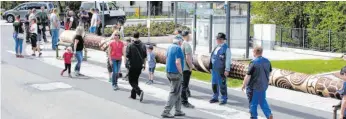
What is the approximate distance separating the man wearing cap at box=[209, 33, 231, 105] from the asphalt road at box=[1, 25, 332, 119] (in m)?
0.41

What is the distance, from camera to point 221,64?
419 inches

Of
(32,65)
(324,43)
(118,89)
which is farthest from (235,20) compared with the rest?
(118,89)

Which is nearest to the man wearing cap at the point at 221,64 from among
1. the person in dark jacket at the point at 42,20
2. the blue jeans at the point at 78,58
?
the blue jeans at the point at 78,58

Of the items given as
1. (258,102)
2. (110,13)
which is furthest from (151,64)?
(110,13)

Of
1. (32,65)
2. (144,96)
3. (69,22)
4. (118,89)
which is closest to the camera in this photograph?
(144,96)

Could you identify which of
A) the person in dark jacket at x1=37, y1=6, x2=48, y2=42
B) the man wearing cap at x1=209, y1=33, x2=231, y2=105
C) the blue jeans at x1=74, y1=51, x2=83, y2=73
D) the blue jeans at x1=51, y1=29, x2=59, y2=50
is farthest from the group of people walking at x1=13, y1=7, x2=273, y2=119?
the person in dark jacket at x1=37, y1=6, x2=48, y2=42

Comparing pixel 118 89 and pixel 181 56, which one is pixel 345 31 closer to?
pixel 118 89

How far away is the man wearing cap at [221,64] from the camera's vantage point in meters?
10.5

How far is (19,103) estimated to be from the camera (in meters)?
11.0

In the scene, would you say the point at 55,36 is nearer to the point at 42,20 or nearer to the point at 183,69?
the point at 42,20

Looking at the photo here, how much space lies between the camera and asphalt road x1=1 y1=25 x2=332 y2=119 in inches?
395

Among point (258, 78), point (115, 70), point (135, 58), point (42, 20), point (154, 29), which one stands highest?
point (42, 20)

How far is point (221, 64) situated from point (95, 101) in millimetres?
2844

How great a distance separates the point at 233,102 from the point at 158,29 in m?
18.7
